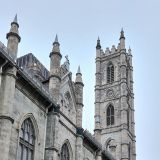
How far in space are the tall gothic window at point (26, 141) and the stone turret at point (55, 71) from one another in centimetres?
434

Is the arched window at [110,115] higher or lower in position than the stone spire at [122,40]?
lower

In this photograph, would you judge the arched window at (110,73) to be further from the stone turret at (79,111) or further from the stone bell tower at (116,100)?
the stone turret at (79,111)

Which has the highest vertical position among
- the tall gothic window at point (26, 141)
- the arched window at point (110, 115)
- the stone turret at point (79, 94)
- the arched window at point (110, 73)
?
the arched window at point (110, 73)

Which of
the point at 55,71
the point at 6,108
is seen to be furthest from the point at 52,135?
the point at 6,108

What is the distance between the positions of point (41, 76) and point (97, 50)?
4087 cm

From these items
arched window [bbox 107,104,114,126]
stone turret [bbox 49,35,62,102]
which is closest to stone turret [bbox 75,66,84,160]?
stone turret [bbox 49,35,62,102]

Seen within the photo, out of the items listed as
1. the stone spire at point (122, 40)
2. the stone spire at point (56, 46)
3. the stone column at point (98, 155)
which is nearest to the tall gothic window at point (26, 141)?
the stone spire at point (56, 46)

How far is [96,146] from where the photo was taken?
39.8 m

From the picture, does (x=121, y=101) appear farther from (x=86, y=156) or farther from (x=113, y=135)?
(x=86, y=156)

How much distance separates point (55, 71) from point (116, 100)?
1458 inches

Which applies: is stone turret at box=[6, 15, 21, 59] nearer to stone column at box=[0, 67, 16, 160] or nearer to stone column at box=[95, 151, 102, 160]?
stone column at box=[0, 67, 16, 160]

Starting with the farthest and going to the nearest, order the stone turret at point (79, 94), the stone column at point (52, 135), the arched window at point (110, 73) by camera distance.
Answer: the arched window at point (110, 73), the stone turret at point (79, 94), the stone column at point (52, 135)

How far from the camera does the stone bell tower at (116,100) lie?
6575cm

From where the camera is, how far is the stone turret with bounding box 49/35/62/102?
110 ft
